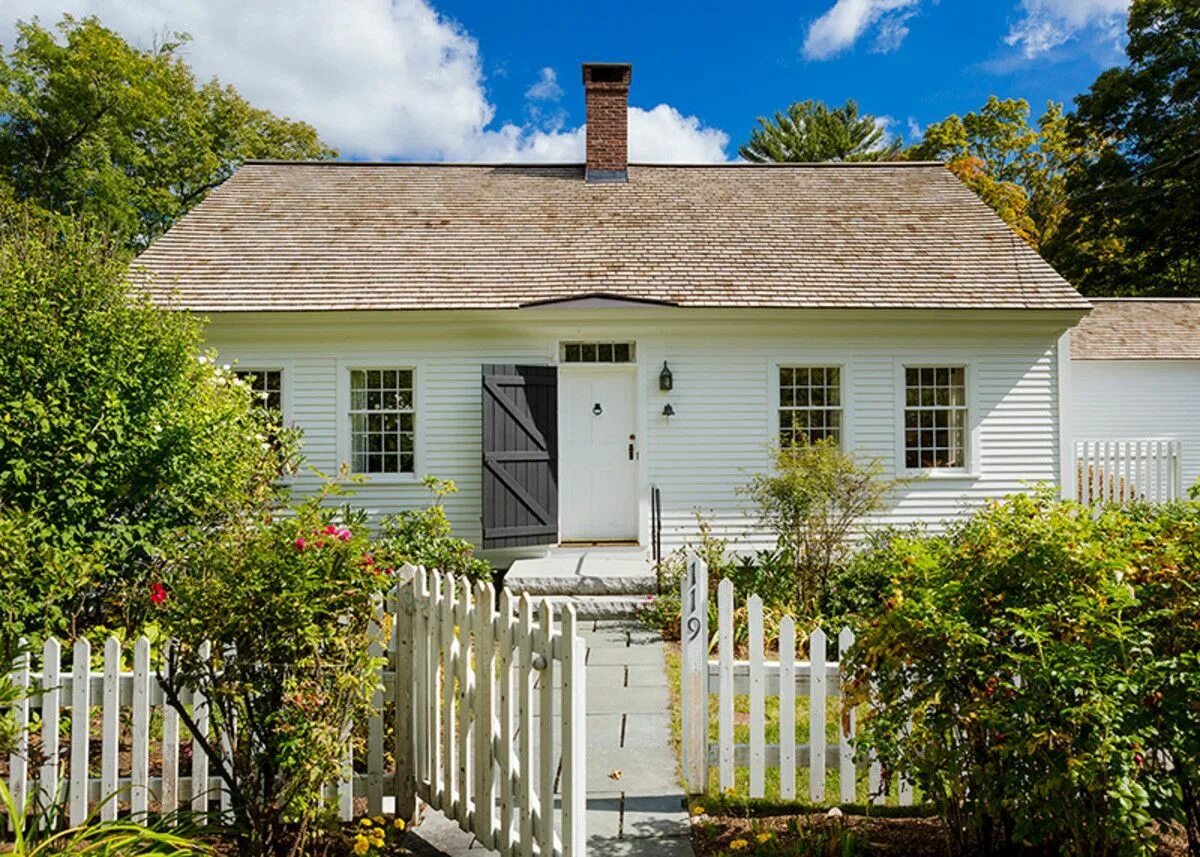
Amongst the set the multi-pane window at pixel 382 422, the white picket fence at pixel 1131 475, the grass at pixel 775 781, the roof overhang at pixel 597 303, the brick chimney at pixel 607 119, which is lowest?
the grass at pixel 775 781

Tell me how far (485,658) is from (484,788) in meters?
0.55

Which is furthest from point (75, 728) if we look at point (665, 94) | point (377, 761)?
point (665, 94)

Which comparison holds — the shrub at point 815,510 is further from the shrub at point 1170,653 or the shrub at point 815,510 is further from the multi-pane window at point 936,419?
the shrub at point 1170,653

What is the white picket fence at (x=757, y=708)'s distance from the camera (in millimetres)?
3715

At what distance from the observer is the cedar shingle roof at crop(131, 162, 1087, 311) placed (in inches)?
421

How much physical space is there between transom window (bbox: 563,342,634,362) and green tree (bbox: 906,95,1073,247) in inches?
939

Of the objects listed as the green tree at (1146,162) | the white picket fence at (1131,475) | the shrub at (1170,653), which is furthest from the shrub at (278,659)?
the green tree at (1146,162)

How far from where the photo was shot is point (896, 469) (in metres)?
10.7

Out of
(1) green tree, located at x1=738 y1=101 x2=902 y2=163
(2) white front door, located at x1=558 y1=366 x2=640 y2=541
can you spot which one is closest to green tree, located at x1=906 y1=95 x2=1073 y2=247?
(1) green tree, located at x1=738 y1=101 x2=902 y2=163

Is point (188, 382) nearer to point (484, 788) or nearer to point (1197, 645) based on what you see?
point (484, 788)

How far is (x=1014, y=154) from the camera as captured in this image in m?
30.8

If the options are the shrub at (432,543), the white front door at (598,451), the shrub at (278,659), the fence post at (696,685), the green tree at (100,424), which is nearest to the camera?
the shrub at (278,659)

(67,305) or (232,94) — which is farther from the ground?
(232,94)

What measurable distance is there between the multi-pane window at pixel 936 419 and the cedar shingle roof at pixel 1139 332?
6.89 metres
